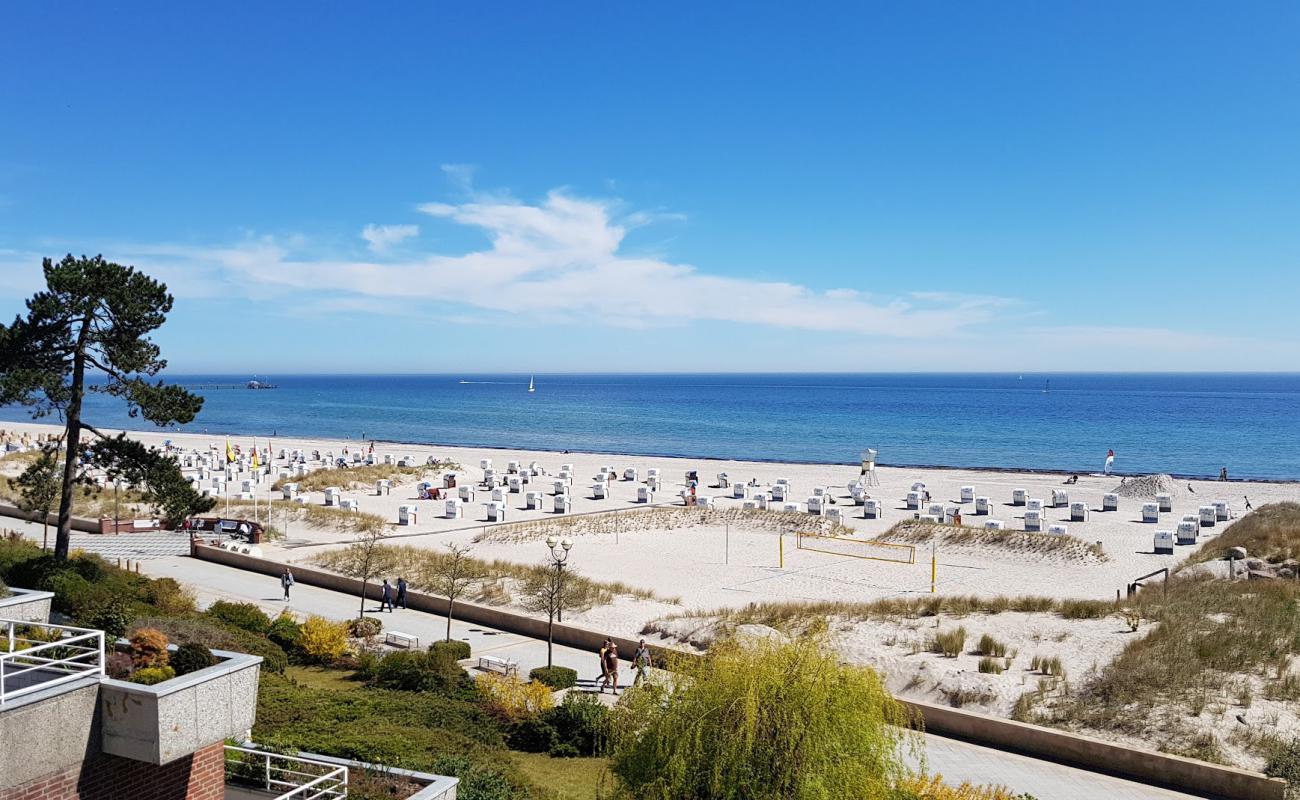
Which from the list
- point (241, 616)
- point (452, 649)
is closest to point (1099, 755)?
point (452, 649)

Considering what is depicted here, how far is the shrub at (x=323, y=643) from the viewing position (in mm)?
17469

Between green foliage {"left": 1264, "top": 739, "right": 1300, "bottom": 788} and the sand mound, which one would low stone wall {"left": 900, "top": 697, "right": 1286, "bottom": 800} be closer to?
green foliage {"left": 1264, "top": 739, "right": 1300, "bottom": 788}

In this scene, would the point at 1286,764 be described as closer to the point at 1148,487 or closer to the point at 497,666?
the point at 497,666

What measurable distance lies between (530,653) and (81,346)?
12.4m

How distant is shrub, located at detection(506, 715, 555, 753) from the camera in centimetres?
1349

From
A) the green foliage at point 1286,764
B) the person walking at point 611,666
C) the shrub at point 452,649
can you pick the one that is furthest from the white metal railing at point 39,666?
the green foliage at point 1286,764

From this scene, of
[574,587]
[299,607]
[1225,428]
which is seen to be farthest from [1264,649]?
[1225,428]

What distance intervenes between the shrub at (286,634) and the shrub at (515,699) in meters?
5.20

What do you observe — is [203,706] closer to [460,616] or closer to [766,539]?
[460,616]

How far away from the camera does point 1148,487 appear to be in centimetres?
4431

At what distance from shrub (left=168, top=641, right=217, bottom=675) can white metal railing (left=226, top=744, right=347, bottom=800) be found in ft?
4.64

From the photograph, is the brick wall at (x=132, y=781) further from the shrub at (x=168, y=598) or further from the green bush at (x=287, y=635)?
the shrub at (x=168, y=598)

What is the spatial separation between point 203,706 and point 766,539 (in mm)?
27840

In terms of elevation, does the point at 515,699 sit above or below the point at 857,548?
above
